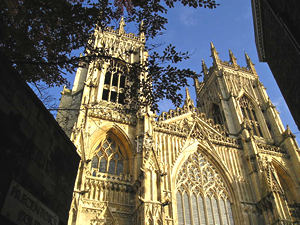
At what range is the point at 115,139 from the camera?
17875mm

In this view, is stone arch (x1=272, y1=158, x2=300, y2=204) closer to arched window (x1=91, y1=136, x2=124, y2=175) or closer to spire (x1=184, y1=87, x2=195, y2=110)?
spire (x1=184, y1=87, x2=195, y2=110)

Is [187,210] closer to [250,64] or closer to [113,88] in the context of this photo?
[113,88]

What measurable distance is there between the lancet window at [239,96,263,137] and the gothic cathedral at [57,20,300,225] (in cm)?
14

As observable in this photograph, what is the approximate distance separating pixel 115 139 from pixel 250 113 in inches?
572

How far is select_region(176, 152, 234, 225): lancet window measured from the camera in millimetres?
15539

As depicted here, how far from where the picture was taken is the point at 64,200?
5105 millimetres

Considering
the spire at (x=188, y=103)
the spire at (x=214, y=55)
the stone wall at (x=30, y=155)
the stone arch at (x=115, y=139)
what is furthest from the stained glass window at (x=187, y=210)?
the spire at (x=214, y=55)

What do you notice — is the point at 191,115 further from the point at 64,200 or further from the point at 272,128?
the point at 64,200

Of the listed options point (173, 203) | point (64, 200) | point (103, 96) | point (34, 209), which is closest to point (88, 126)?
point (103, 96)

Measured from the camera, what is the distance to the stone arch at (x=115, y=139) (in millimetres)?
16594

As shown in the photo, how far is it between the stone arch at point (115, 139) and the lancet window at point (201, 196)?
3393 millimetres

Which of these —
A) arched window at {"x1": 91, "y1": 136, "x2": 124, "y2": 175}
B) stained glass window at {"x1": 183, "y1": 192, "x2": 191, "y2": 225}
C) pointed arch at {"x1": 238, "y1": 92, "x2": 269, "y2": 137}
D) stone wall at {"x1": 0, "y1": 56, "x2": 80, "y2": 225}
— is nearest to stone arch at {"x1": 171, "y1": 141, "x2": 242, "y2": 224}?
stained glass window at {"x1": 183, "y1": 192, "x2": 191, "y2": 225}

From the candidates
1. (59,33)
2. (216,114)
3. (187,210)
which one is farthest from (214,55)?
(59,33)

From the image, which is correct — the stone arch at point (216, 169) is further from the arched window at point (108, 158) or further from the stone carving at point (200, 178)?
the arched window at point (108, 158)
